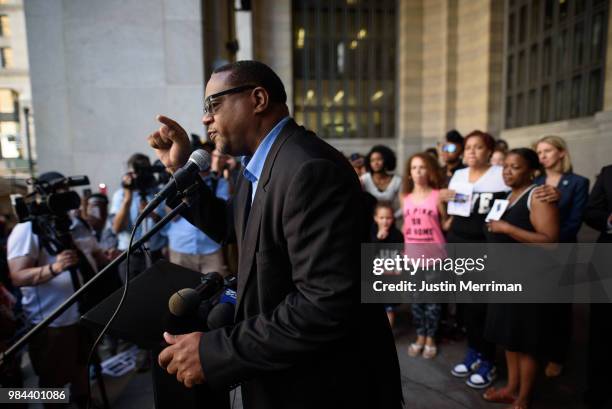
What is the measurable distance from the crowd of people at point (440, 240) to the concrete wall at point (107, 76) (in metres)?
1.18

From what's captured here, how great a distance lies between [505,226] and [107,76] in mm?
5389

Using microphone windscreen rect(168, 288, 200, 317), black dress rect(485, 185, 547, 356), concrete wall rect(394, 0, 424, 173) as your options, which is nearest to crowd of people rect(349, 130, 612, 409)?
black dress rect(485, 185, 547, 356)

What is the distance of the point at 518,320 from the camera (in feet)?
9.41

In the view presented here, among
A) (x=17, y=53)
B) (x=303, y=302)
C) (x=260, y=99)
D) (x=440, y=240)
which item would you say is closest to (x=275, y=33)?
(x=17, y=53)

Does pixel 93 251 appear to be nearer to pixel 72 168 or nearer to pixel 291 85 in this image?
pixel 72 168

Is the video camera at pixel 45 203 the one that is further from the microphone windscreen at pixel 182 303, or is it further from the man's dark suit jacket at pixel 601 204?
the man's dark suit jacket at pixel 601 204

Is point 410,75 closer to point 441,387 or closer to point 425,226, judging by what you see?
point 425,226

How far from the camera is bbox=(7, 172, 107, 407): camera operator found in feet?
8.73

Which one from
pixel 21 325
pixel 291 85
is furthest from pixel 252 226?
pixel 291 85

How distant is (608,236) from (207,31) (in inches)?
225

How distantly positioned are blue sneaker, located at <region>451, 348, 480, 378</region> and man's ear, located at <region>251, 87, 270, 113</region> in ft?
10.8

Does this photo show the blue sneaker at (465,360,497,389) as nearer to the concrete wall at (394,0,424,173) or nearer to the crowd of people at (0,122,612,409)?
the crowd of people at (0,122,612,409)

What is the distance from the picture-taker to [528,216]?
2918 millimetres

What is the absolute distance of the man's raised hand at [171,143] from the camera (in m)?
1.81
